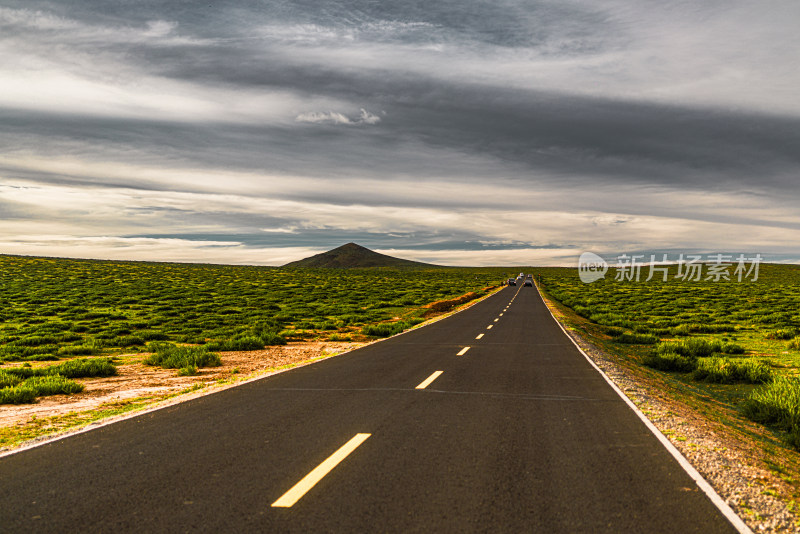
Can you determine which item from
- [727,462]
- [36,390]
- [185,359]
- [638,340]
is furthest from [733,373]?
[36,390]

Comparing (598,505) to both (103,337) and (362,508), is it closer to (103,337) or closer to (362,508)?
(362,508)

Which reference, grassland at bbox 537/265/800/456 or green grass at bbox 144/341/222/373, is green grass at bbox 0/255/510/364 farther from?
grassland at bbox 537/265/800/456

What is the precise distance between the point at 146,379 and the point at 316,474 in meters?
8.44

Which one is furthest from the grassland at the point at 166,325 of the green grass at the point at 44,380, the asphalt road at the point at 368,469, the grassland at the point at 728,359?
the grassland at the point at 728,359

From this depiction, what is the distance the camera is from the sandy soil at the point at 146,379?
25.9ft

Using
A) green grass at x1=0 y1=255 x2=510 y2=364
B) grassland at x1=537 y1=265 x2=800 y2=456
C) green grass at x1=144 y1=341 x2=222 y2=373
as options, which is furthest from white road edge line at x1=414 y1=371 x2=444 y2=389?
green grass at x1=0 y1=255 x2=510 y2=364

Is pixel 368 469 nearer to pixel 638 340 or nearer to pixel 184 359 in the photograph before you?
pixel 184 359

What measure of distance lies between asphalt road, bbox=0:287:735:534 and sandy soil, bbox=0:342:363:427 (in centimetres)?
213

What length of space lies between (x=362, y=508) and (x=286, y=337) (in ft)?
54.7

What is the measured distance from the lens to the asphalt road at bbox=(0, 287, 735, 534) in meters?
3.65

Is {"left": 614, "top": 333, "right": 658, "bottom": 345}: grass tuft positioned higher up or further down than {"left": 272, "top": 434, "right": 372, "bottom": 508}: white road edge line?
further down

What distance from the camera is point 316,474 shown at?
4488 mm

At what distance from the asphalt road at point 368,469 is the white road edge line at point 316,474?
1.6 inches

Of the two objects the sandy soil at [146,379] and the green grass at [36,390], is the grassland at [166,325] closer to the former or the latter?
the green grass at [36,390]
